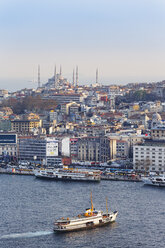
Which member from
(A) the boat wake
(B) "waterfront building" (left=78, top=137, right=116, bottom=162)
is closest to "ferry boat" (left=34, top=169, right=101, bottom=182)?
(B) "waterfront building" (left=78, top=137, right=116, bottom=162)

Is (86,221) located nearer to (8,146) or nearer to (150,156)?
(150,156)

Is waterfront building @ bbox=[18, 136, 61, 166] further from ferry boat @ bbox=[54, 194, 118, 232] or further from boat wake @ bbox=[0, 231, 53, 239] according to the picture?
boat wake @ bbox=[0, 231, 53, 239]

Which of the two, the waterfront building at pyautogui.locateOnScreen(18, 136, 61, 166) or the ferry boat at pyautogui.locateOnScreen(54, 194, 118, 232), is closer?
the ferry boat at pyautogui.locateOnScreen(54, 194, 118, 232)

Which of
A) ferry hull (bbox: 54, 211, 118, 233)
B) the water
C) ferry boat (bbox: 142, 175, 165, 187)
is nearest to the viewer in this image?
the water

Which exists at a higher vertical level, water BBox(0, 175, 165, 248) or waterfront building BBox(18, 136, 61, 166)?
waterfront building BBox(18, 136, 61, 166)

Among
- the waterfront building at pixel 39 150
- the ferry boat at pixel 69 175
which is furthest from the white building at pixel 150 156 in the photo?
the waterfront building at pixel 39 150

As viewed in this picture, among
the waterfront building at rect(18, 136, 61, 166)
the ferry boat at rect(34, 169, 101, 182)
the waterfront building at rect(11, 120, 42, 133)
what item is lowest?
the ferry boat at rect(34, 169, 101, 182)

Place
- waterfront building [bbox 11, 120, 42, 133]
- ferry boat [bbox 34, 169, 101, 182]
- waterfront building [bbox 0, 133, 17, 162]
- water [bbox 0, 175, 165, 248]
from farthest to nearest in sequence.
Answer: waterfront building [bbox 11, 120, 42, 133], waterfront building [bbox 0, 133, 17, 162], ferry boat [bbox 34, 169, 101, 182], water [bbox 0, 175, 165, 248]
